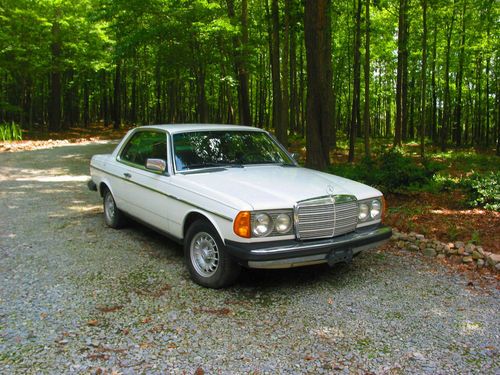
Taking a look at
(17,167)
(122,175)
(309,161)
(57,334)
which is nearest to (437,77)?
(309,161)

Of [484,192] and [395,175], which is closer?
[484,192]

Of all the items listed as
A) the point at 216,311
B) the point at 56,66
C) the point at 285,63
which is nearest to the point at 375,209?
the point at 216,311

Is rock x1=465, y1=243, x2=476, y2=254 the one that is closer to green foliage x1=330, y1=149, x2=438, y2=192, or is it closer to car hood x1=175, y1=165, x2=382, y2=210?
car hood x1=175, y1=165, x2=382, y2=210

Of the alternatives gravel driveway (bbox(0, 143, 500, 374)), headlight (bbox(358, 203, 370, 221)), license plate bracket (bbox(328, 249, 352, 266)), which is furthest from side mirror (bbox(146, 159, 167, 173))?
headlight (bbox(358, 203, 370, 221))

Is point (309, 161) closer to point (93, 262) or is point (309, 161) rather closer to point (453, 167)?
point (93, 262)

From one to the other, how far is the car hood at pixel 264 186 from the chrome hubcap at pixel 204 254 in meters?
0.48

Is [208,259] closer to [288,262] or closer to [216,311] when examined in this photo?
[216,311]

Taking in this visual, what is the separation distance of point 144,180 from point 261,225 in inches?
83.0

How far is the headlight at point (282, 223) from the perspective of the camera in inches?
163

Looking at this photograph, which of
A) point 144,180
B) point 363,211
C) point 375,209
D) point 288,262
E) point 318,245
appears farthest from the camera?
point 144,180

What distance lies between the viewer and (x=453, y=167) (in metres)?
14.9

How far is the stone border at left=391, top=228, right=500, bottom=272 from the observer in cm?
535

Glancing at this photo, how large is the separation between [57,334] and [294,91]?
22.6 metres

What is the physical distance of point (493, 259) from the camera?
5.26m
